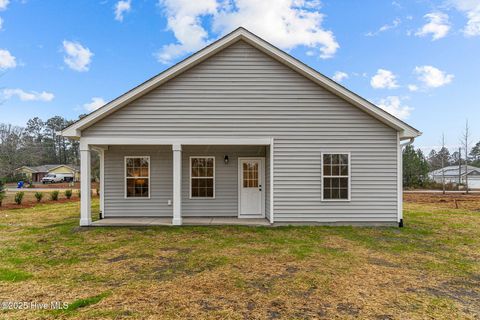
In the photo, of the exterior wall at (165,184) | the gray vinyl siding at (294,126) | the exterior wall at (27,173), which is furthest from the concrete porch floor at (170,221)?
the exterior wall at (27,173)

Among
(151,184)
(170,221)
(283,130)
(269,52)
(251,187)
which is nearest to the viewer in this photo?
(269,52)

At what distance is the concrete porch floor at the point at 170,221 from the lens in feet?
28.6

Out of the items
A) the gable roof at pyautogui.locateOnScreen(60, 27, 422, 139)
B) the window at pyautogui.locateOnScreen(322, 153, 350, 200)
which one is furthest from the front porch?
the window at pyautogui.locateOnScreen(322, 153, 350, 200)

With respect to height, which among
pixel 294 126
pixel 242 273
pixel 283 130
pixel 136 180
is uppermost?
pixel 294 126

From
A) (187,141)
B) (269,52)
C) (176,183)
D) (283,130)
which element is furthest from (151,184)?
(269,52)

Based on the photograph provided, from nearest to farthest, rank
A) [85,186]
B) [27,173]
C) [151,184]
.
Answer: [85,186]
[151,184]
[27,173]

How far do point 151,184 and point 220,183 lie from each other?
93.5 inches

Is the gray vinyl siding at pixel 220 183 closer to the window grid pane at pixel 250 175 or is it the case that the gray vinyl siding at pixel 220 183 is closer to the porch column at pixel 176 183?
the window grid pane at pixel 250 175

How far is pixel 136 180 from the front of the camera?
9.87 meters

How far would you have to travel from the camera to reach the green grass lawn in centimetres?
352

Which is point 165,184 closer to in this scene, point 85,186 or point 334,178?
point 85,186

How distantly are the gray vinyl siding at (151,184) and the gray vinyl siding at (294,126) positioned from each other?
1.98m

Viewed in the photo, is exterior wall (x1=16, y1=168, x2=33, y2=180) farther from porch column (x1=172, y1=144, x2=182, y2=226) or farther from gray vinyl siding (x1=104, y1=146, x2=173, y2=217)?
porch column (x1=172, y1=144, x2=182, y2=226)

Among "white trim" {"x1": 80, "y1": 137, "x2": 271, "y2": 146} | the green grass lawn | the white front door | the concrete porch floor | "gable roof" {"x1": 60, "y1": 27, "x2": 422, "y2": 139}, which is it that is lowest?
the green grass lawn
